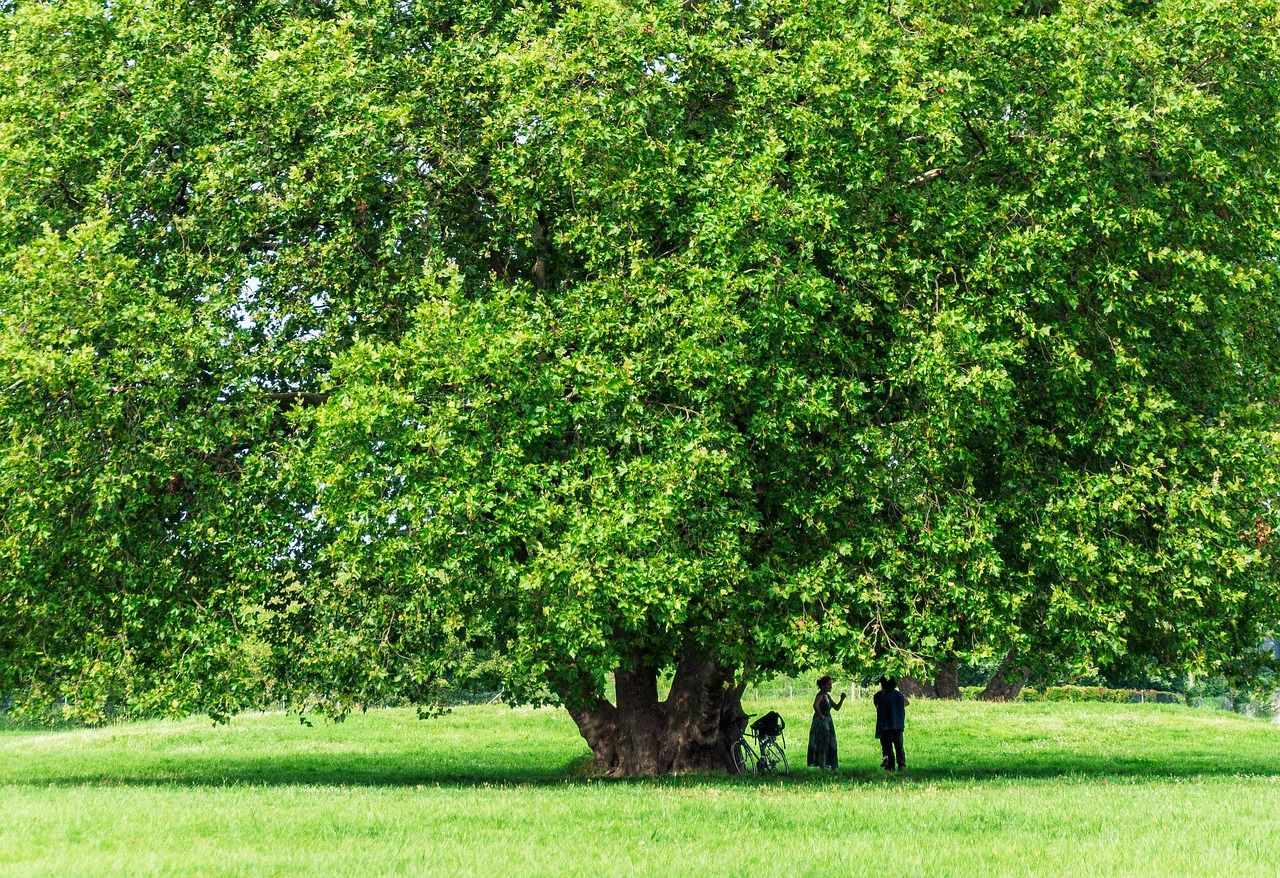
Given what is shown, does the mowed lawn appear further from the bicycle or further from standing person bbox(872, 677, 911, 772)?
the bicycle

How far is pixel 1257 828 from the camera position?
1355 centimetres

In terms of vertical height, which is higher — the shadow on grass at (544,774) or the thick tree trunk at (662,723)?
the thick tree trunk at (662,723)

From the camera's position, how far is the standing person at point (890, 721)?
24812mm

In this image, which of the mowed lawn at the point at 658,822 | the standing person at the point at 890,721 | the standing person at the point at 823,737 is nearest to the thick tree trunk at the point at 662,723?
the mowed lawn at the point at 658,822

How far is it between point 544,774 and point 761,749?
206 inches

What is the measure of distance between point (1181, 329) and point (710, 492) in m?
8.77

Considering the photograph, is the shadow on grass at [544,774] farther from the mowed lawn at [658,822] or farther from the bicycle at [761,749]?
the bicycle at [761,749]

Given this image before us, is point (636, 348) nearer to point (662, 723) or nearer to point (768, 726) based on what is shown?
point (662, 723)

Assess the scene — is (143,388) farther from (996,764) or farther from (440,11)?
(996,764)

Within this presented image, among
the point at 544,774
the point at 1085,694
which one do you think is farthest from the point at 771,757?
the point at 1085,694

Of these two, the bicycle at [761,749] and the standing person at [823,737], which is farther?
the standing person at [823,737]

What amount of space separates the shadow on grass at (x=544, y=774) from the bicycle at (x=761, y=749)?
61 cm

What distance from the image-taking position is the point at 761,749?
24688 mm

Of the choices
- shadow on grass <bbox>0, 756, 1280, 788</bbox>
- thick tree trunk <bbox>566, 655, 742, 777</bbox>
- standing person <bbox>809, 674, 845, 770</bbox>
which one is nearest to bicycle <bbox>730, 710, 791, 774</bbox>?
thick tree trunk <bbox>566, 655, 742, 777</bbox>
